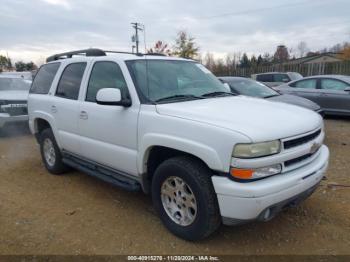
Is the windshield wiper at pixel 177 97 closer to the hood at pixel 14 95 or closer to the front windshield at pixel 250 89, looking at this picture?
the front windshield at pixel 250 89

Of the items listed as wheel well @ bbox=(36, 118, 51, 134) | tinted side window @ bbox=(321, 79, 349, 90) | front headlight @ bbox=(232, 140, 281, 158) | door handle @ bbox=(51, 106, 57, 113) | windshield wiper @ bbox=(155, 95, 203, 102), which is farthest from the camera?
tinted side window @ bbox=(321, 79, 349, 90)

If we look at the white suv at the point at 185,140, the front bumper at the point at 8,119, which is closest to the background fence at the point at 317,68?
the white suv at the point at 185,140

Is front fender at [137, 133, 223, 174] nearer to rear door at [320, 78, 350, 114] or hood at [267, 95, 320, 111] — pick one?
hood at [267, 95, 320, 111]

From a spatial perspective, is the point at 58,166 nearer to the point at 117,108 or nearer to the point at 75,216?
the point at 75,216

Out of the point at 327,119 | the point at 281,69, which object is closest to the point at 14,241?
the point at 327,119

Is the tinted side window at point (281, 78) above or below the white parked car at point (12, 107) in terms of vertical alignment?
above

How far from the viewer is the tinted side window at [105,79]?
3.92 m

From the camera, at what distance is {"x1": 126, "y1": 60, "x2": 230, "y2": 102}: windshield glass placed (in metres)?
3.72

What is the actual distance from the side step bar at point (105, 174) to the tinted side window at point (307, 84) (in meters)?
8.91

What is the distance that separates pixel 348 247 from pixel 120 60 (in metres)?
3.24

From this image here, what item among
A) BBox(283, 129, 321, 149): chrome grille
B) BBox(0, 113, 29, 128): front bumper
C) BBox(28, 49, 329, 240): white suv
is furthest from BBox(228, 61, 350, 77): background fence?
BBox(283, 129, 321, 149): chrome grille

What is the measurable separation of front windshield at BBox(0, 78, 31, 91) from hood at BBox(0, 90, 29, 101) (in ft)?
1.01

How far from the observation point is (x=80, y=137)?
4496 millimetres

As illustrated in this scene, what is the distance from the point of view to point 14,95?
8.99 metres
